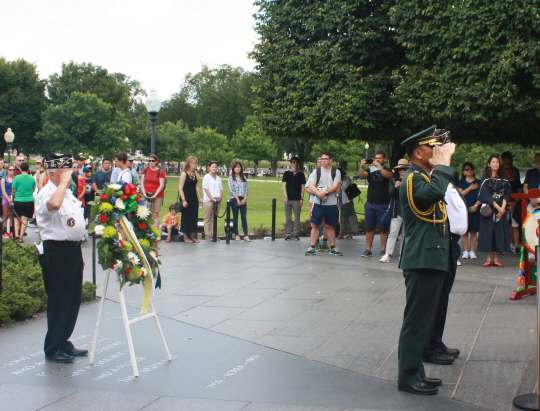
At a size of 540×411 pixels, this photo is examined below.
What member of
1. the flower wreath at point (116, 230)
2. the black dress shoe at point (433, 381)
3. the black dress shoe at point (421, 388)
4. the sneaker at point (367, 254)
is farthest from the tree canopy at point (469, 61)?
the flower wreath at point (116, 230)

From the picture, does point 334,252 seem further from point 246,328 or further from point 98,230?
point 98,230

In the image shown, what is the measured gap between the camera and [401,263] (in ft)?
14.0

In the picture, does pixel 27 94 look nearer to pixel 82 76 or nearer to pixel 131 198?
pixel 82 76

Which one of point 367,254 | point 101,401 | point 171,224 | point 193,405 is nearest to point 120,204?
point 101,401

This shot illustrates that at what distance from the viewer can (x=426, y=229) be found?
4.18m

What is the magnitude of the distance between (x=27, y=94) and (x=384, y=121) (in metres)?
54.7

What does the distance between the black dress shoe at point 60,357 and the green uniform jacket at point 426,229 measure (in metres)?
3.14

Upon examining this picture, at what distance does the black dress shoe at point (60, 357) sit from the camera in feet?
16.0

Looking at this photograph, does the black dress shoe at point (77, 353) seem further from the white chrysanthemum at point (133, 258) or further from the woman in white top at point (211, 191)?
the woman in white top at point (211, 191)

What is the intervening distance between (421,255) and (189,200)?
9119 millimetres

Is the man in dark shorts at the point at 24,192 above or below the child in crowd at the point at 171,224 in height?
above

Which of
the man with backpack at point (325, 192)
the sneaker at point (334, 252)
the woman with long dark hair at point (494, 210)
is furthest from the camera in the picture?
the sneaker at point (334, 252)

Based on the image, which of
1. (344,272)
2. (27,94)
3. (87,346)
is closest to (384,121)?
(344,272)

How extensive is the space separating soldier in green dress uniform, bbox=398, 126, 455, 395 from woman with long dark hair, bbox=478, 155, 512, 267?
5.73 meters
